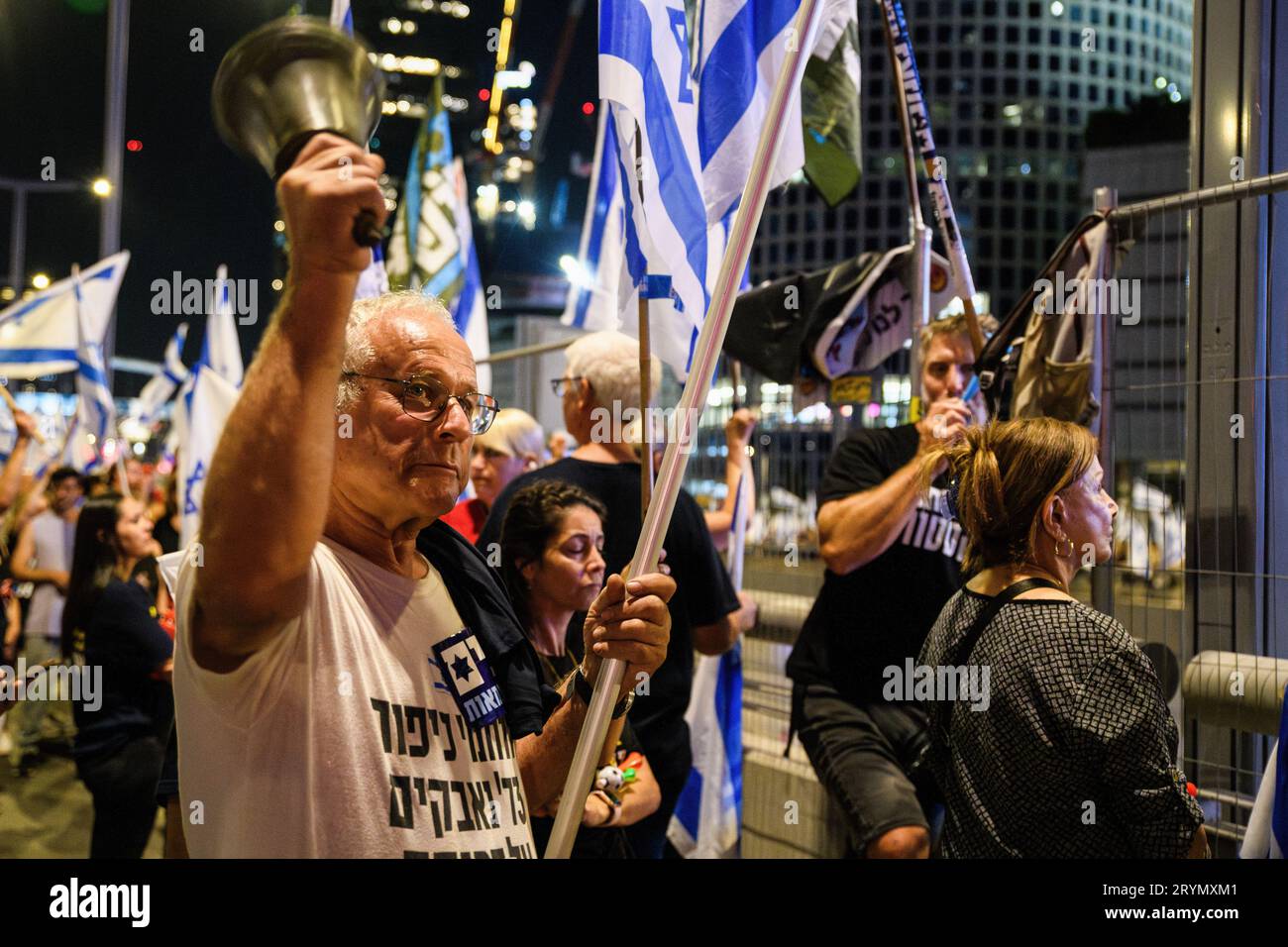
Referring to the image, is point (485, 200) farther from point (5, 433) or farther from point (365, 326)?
point (365, 326)

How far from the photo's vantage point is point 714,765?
5.37 m

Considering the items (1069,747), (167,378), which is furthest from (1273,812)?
(167,378)

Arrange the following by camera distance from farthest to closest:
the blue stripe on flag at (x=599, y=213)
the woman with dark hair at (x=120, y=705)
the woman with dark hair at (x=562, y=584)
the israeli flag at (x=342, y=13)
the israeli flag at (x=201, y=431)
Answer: the blue stripe on flag at (x=599, y=213)
the israeli flag at (x=201, y=431)
the israeli flag at (x=342, y=13)
the woman with dark hair at (x=120, y=705)
the woman with dark hair at (x=562, y=584)

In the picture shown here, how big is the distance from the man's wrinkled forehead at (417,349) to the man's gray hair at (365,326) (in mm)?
15

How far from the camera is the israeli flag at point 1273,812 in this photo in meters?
2.54

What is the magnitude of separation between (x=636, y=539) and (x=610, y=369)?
61cm

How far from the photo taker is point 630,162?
8.95 feet

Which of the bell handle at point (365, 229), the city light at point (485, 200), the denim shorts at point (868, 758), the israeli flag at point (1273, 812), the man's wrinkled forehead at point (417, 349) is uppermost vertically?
the city light at point (485, 200)

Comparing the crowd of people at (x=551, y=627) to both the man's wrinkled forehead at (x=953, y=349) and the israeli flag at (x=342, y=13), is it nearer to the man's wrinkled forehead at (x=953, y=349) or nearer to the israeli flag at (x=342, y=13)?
the man's wrinkled forehead at (x=953, y=349)

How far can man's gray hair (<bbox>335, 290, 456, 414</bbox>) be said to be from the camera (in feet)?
6.03

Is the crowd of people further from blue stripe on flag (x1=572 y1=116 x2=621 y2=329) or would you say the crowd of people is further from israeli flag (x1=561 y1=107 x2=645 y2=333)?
blue stripe on flag (x1=572 y1=116 x2=621 y2=329)

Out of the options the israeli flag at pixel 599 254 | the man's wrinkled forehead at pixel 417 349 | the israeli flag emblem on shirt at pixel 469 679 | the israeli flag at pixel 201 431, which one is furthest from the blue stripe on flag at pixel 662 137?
the israeli flag at pixel 201 431
